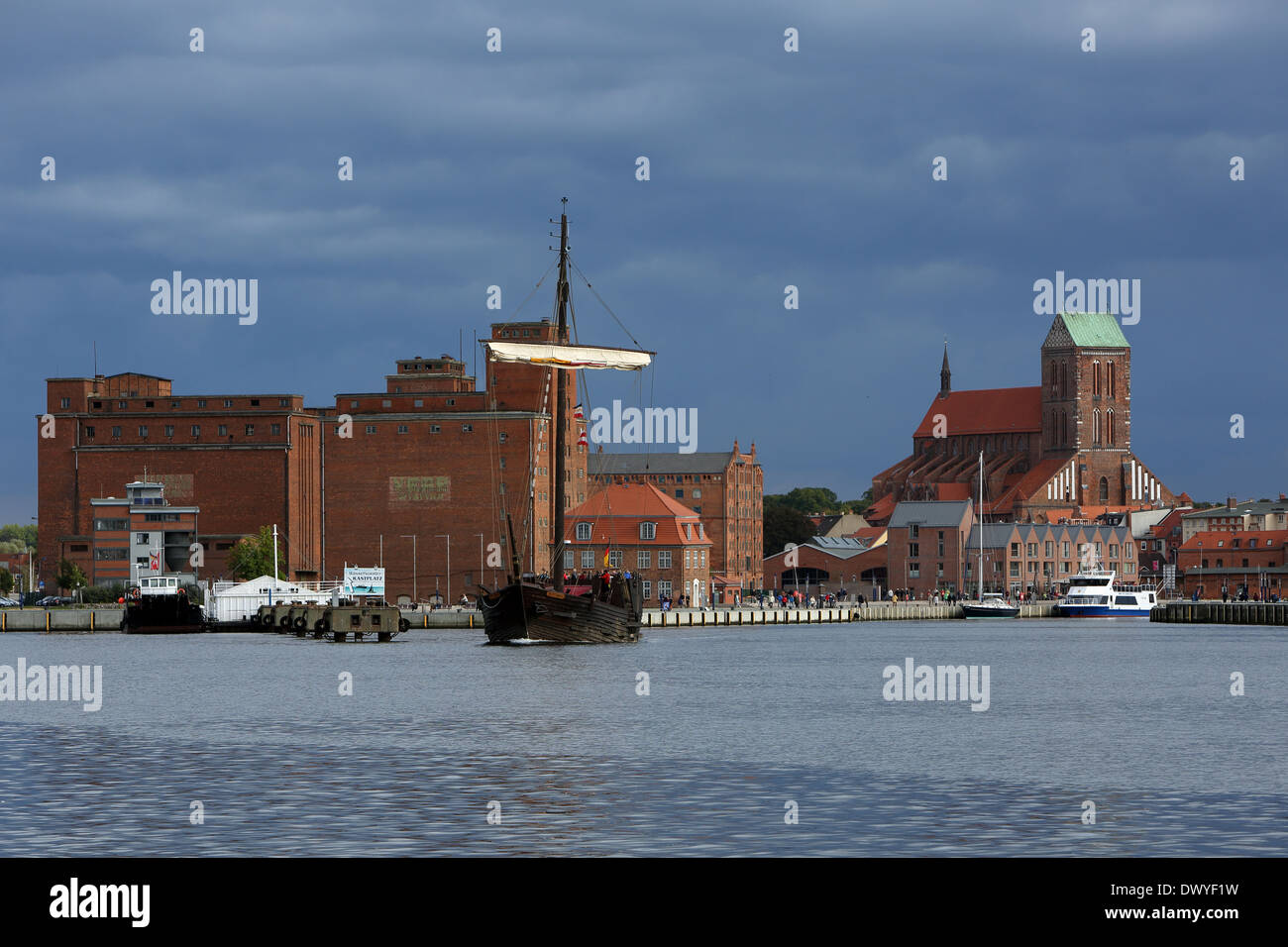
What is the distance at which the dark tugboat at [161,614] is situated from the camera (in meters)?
120

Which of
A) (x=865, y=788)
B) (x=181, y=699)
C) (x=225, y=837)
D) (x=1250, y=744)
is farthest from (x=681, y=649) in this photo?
(x=225, y=837)

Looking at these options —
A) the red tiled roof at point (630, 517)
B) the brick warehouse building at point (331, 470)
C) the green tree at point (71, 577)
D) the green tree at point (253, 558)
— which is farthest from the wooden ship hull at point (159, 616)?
the red tiled roof at point (630, 517)

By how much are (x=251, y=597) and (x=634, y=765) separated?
103121mm

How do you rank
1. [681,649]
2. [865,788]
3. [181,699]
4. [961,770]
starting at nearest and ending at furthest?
[865,788]
[961,770]
[181,699]
[681,649]

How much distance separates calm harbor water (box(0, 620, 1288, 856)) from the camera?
23969 millimetres

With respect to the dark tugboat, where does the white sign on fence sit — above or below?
above

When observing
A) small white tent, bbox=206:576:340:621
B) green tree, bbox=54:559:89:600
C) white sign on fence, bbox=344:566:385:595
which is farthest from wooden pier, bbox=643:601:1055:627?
green tree, bbox=54:559:89:600

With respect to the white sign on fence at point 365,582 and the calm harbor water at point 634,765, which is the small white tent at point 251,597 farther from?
the calm harbor water at point 634,765

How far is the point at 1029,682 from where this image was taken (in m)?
64.3

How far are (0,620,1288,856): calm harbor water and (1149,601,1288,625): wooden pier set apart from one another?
9065 cm

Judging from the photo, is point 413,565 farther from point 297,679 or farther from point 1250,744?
point 1250,744

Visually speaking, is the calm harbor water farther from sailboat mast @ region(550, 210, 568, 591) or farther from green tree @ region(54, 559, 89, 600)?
green tree @ region(54, 559, 89, 600)
